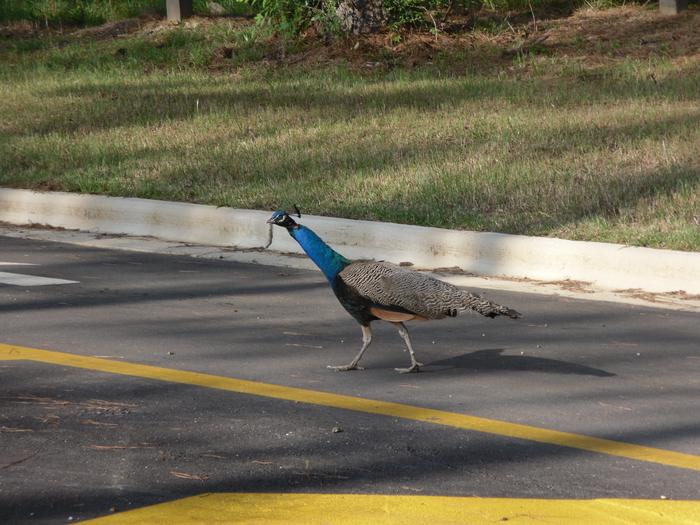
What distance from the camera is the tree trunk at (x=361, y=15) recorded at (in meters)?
19.8

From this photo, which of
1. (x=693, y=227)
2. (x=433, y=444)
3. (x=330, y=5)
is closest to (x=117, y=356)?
(x=433, y=444)

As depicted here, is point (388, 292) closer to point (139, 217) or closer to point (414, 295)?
point (414, 295)

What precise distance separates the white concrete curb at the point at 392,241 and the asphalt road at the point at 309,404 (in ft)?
2.17

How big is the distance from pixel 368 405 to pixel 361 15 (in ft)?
47.0

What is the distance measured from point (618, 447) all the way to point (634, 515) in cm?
84

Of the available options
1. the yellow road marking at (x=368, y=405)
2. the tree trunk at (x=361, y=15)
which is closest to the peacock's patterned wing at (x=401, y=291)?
the yellow road marking at (x=368, y=405)

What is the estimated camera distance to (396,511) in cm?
465

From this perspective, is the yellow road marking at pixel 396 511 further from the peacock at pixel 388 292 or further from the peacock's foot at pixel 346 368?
the peacock's foot at pixel 346 368

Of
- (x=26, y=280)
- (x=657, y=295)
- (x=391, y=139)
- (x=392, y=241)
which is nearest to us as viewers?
Answer: (x=657, y=295)

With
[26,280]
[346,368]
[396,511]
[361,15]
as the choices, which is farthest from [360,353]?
[361,15]

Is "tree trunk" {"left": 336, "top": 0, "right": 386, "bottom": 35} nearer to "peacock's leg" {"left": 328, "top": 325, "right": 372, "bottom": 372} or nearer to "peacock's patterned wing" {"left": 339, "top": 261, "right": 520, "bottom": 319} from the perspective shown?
"peacock's leg" {"left": 328, "top": 325, "right": 372, "bottom": 372}

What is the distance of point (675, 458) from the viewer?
5.29 meters

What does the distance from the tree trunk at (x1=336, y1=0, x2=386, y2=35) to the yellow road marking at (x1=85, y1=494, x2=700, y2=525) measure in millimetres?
15618

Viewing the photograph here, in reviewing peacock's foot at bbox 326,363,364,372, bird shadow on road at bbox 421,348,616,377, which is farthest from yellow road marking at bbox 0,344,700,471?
bird shadow on road at bbox 421,348,616,377
